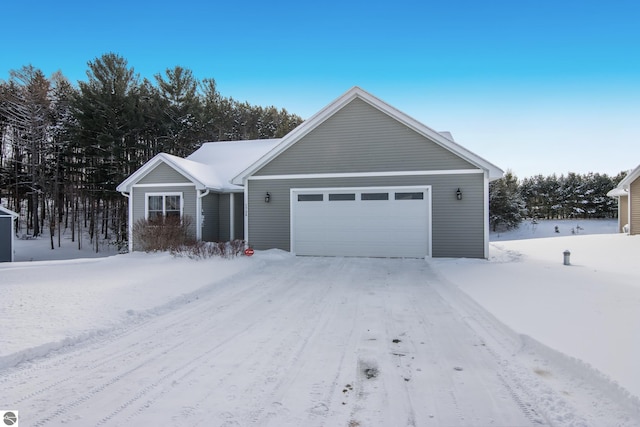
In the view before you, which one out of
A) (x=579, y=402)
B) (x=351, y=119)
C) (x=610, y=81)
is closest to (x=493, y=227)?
(x=610, y=81)

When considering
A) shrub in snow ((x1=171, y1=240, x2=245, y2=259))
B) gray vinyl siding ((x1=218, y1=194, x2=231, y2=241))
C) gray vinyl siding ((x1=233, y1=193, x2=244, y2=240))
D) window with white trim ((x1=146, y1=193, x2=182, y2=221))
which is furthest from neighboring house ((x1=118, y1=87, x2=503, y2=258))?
window with white trim ((x1=146, y1=193, x2=182, y2=221))

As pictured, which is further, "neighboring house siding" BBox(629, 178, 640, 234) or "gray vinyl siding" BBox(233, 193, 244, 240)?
"neighboring house siding" BBox(629, 178, 640, 234)

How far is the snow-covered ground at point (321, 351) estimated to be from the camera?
2.57m

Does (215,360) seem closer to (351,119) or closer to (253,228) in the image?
(253,228)

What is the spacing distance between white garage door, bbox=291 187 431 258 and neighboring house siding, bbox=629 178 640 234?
1441 centimetres

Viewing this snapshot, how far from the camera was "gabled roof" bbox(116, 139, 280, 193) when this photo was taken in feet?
45.1

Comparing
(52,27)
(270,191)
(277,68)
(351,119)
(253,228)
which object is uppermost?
(52,27)

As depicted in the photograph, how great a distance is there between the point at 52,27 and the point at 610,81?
23972 millimetres

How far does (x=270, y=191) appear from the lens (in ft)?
39.5

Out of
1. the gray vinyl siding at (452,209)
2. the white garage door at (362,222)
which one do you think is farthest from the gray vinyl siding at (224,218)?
A: the gray vinyl siding at (452,209)

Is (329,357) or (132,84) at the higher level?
(132,84)

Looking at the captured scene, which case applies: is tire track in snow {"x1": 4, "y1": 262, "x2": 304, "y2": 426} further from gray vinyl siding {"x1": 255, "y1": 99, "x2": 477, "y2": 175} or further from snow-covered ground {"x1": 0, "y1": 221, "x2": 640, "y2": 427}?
gray vinyl siding {"x1": 255, "y1": 99, "x2": 477, "y2": 175}

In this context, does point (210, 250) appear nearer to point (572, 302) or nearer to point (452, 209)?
point (452, 209)
